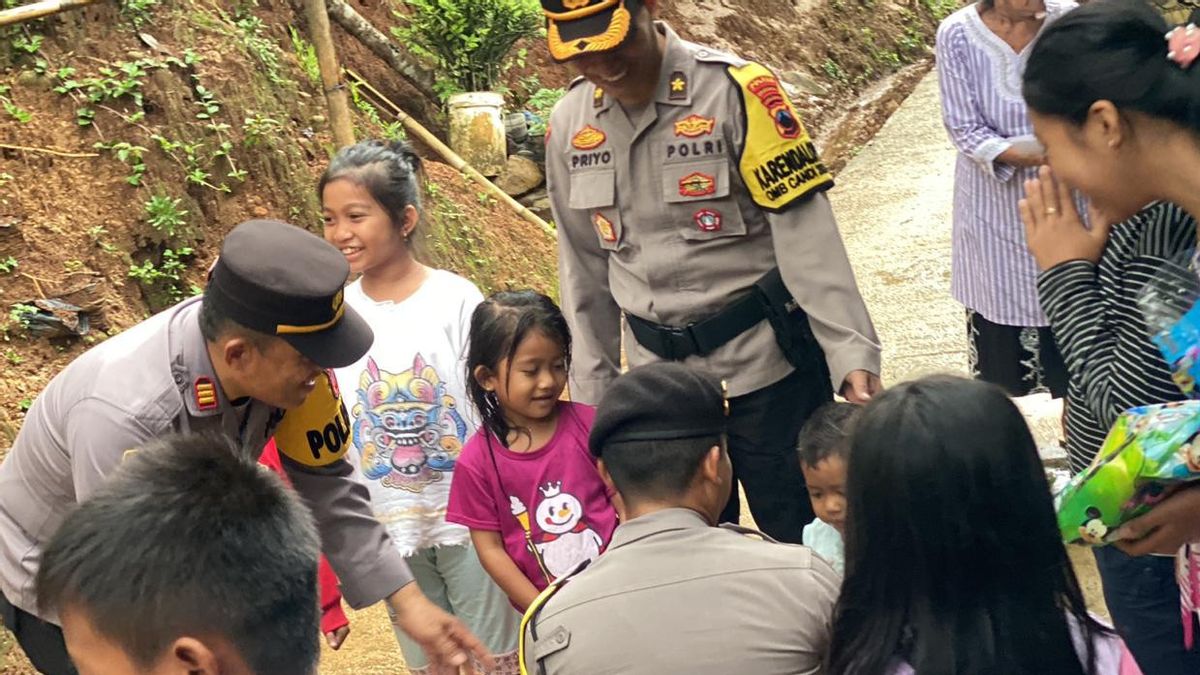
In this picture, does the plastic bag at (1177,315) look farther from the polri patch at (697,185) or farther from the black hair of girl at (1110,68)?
the polri patch at (697,185)

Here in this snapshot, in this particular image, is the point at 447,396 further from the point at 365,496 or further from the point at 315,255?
the point at 315,255

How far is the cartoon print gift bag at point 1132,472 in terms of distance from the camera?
204cm

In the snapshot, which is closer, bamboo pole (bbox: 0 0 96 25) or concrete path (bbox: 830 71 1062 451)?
bamboo pole (bbox: 0 0 96 25)

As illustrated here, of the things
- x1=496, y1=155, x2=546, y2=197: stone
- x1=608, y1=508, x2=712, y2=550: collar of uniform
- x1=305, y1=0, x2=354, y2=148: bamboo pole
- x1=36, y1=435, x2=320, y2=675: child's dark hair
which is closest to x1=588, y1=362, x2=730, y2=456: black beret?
x1=608, y1=508, x2=712, y2=550: collar of uniform

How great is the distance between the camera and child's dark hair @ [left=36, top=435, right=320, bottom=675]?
1.59m

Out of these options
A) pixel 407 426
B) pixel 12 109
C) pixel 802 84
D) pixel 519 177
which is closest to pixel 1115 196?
pixel 407 426

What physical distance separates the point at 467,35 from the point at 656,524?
7.89 metres

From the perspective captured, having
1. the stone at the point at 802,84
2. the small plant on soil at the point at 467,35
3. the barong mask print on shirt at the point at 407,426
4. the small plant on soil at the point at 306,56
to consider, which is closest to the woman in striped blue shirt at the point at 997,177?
the barong mask print on shirt at the point at 407,426

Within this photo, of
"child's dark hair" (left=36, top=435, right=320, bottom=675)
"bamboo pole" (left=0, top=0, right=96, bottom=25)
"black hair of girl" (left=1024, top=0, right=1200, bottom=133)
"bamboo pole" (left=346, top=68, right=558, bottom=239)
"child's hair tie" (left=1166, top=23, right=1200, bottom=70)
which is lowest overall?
"bamboo pole" (left=346, top=68, right=558, bottom=239)

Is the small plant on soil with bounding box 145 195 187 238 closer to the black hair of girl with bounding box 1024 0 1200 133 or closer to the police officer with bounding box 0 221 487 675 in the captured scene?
the police officer with bounding box 0 221 487 675

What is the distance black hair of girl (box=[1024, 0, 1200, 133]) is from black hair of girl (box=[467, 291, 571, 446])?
4.99ft

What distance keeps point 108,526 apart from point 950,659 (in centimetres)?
123

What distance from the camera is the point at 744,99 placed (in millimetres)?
3359

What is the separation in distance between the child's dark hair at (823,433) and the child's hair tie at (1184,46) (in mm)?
1264
